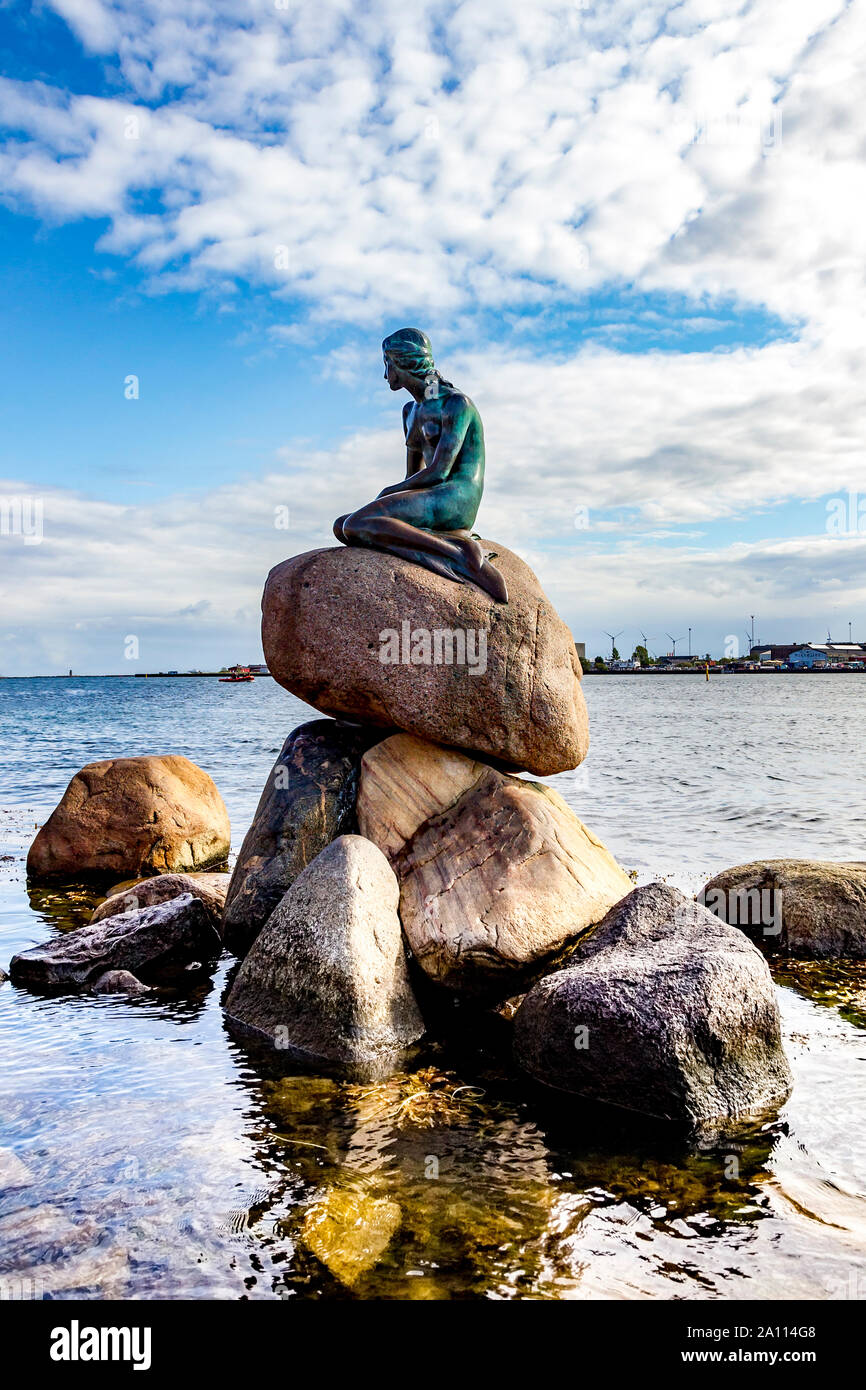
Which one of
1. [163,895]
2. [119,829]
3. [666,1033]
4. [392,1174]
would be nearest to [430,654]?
[666,1033]

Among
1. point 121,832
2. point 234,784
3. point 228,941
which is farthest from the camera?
point 234,784

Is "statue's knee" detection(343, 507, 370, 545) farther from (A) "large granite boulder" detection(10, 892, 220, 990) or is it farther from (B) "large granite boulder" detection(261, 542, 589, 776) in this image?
(A) "large granite boulder" detection(10, 892, 220, 990)

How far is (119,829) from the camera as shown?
14.1 m

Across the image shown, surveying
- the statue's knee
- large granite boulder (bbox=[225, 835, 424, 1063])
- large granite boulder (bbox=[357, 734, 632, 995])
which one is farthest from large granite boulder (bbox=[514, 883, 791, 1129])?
the statue's knee

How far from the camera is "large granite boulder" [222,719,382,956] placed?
945 centimetres

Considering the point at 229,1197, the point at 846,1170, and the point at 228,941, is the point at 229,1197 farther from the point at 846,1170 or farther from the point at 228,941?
the point at 228,941

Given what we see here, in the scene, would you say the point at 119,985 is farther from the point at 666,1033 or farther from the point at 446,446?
the point at 446,446

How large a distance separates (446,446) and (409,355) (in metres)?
1.14

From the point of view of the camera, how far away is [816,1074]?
22.8 feet

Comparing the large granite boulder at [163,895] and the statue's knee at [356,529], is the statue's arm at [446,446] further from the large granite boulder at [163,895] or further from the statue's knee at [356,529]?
the large granite boulder at [163,895]

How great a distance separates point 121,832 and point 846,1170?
11.0 m
